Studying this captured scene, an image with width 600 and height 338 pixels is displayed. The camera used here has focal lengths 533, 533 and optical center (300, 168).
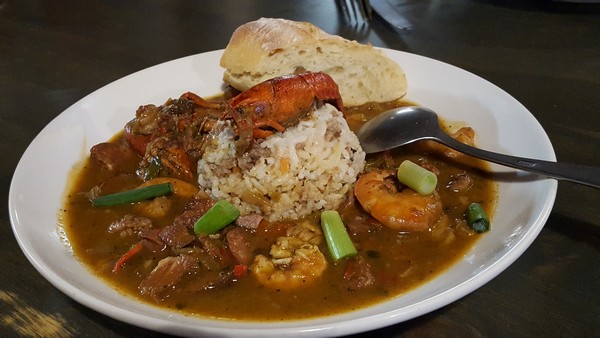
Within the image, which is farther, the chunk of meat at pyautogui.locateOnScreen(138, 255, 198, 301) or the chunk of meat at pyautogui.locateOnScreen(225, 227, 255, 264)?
the chunk of meat at pyautogui.locateOnScreen(225, 227, 255, 264)

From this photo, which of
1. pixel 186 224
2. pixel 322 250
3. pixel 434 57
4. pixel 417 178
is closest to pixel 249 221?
pixel 186 224

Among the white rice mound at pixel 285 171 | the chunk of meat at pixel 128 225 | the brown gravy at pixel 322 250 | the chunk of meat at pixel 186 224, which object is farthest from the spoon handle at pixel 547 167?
the chunk of meat at pixel 128 225

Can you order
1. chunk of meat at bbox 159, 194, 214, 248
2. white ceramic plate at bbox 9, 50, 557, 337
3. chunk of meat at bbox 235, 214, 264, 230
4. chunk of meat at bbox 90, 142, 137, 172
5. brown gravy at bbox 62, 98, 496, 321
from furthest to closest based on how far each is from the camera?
chunk of meat at bbox 90, 142, 137, 172, chunk of meat at bbox 235, 214, 264, 230, chunk of meat at bbox 159, 194, 214, 248, brown gravy at bbox 62, 98, 496, 321, white ceramic plate at bbox 9, 50, 557, 337

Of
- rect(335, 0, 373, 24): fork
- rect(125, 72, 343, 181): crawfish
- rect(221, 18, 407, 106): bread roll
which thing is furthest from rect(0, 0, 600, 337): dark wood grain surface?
rect(221, 18, 407, 106): bread roll

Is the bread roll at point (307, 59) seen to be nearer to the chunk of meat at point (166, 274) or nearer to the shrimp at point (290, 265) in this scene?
the shrimp at point (290, 265)

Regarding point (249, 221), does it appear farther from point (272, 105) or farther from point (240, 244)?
point (272, 105)

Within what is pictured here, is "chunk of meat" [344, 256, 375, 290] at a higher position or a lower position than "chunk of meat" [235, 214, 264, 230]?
higher

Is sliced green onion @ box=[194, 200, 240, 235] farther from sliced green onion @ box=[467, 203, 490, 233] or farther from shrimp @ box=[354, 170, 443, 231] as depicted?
sliced green onion @ box=[467, 203, 490, 233]
